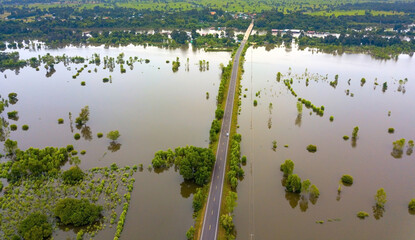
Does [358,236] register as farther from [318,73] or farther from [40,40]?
[40,40]

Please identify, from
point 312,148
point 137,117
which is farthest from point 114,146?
point 312,148

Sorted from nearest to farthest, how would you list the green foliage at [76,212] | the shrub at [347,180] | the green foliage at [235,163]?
the green foliage at [76,212] → the green foliage at [235,163] → the shrub at [347,180]

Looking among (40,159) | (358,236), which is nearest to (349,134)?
(358,236)

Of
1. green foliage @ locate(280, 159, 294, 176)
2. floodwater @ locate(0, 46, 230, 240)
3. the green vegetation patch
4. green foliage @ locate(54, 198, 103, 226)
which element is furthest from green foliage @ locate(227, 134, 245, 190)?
green foliage @ locate(54, 198, 103, 226)

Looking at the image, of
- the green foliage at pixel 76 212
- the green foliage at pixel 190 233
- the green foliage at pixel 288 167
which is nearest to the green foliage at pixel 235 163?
the green foliage at pixel 288 167

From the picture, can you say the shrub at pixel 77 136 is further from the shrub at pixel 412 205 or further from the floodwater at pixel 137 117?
the shrub at pixel 412 205

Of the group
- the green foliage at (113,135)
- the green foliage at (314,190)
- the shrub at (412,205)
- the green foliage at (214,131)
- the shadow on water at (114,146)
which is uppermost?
the green foliage at (214,131)

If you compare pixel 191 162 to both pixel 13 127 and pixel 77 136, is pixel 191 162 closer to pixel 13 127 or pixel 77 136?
pixel 77 136
